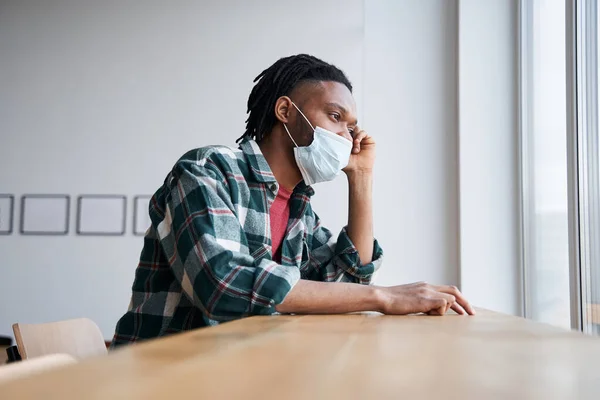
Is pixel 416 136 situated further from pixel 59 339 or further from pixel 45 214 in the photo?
pixel 59 339

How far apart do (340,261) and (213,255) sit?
0.57m

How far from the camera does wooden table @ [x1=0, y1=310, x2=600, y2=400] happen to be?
1.03 ft

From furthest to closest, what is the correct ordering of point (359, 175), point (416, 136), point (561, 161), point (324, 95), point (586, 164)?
1. point (416, 136)
2. point (561, 161)
3. point (586, 164)
4. point (359, 175)
5. point (324, 95)

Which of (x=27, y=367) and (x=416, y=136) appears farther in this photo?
(x=416, y=136)

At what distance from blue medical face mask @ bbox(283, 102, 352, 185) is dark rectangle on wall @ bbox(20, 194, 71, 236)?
2749 mm

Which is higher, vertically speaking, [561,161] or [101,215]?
[561,161]

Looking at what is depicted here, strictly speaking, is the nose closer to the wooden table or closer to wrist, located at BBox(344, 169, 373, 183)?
wrist, located at BBox(344, 169, 373, 183)

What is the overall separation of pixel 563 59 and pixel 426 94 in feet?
3.39

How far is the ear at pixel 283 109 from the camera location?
5.37ft

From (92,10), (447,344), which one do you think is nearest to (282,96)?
(447,344)

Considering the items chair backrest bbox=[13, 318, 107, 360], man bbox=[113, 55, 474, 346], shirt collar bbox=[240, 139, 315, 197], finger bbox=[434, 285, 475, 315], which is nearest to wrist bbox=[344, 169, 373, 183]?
man bbox=[113, 55, 474, 346]

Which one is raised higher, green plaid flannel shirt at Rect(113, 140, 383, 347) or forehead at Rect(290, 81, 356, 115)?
forehead at Rect(290, 81, 356, 115)

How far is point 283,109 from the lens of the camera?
1.64 m

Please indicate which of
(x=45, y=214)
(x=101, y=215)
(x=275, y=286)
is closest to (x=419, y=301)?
(x=275, y=286)
